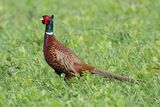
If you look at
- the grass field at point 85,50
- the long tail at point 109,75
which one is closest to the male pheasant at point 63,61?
the long tail at point 109,75

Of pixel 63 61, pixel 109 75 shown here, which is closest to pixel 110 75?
pixel 109 75

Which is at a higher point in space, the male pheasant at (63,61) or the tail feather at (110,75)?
the male pheasant at (63,61)

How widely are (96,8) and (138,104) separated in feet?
23.3

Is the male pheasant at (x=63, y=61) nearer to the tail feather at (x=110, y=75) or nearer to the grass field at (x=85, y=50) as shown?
the tail feather at (x=110, y=75)

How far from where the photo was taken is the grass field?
788cm

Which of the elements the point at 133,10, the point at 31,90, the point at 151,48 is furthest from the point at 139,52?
the point at 133,10

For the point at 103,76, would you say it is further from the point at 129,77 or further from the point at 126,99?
the point at 126,99

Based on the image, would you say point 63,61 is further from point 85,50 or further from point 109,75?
point 85,50

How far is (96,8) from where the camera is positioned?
14516mm

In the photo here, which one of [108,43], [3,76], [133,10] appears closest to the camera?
[3,76]

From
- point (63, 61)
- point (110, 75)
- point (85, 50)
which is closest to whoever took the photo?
point (110, 75)

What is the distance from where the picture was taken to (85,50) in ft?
34.8

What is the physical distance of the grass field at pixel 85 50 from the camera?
7883 mm

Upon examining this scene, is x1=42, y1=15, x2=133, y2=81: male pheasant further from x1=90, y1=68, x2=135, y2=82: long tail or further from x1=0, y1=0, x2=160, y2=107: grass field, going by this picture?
x1=0, y1=0, x2=160, y2=107: grass field
